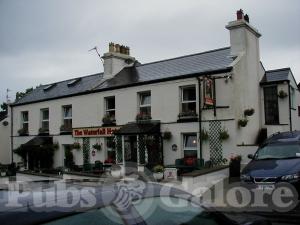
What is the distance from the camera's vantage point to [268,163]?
10328mm

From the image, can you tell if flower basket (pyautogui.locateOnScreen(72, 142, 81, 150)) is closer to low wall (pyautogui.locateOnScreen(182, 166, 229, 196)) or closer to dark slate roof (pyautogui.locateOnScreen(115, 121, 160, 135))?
dark slate roof (pyautogui.locateOnScreen(115, 121, 160, 135))

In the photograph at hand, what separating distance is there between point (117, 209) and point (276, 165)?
26.5 feet

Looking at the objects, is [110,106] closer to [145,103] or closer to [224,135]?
[145,103]

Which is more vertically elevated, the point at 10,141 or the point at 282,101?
the point at 282,101

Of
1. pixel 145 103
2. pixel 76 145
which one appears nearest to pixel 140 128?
pixel 145 103

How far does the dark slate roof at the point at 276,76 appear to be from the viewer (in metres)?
19.4

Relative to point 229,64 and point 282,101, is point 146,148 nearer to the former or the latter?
point 229,64

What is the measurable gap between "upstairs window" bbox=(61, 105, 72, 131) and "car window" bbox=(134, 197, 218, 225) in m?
21.3

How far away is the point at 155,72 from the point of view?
21031 millimetres

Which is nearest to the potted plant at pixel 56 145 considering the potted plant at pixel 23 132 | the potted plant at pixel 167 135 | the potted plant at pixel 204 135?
the potted plant at pixel 23 132

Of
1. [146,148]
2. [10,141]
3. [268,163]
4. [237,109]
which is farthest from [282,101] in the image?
[10,141]

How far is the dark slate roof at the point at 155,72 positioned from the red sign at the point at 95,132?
7.67ft

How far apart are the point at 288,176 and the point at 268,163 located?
1.10 m

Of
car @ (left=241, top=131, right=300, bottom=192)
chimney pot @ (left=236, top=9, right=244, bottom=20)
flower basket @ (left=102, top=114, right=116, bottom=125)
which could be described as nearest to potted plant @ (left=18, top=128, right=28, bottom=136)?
flower basket @ (left=102, top=114, right=116, bottom=125)
